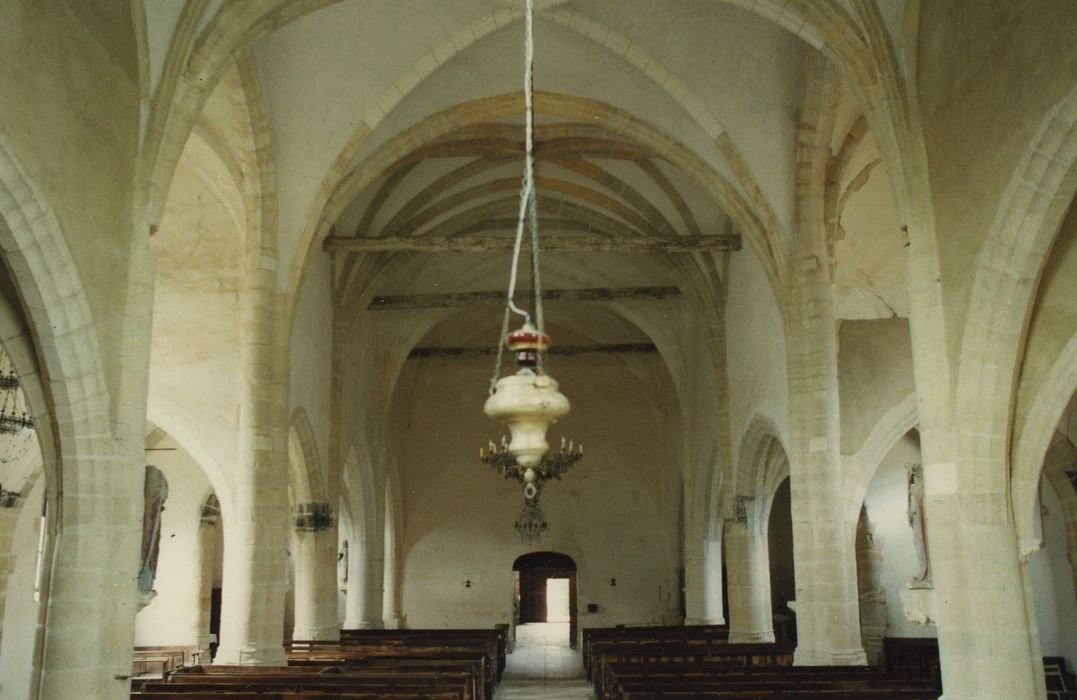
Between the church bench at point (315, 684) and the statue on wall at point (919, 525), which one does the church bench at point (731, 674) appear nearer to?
the statue on wall at point (919, 525)

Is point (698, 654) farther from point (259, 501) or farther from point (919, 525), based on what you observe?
point (259, 501)

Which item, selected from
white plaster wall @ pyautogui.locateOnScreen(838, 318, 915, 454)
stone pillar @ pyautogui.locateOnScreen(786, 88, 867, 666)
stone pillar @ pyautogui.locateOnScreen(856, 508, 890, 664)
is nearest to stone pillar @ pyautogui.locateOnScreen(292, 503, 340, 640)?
stone pillar @ pyautogui.locateOnScreen(786, 88, 867, 666)

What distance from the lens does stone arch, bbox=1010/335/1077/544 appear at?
8.55m

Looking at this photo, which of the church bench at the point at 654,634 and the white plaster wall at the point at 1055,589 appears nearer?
the white plaster wall at the point at 1055,589

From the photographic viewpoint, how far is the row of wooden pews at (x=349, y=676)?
952 centimetres

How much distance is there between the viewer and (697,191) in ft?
58.6

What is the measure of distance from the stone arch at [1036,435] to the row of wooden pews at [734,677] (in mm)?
1840

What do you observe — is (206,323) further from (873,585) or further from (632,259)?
(873,585)

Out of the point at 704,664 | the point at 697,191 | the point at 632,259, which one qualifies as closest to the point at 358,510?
the point at 632,259

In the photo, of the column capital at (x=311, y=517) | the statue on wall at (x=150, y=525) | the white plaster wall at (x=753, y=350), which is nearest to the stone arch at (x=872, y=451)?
the white plaster wall at (x=753, y=350)

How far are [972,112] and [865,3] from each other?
181cm

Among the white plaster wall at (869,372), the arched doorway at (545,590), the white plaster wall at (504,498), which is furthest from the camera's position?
the arched doorway at (545,590)

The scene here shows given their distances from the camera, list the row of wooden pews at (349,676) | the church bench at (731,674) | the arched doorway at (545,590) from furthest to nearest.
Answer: the arched doorway at (545,590) → the church bench at (731,674) → the row of wooden pews at (349,676)

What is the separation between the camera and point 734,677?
36.1 feet
